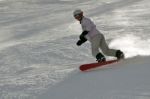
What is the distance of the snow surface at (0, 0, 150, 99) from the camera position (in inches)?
292

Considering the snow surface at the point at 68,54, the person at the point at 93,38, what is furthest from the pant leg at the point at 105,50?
the snow surface at the point at 68,54

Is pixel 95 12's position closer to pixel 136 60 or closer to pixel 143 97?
pixel 136 60

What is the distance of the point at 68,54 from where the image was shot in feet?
37.9

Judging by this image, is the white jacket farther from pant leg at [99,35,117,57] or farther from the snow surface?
the snow surface

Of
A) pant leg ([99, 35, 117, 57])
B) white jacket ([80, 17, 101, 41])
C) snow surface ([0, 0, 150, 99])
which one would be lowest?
snow surface ([0, 0, 150, 99])

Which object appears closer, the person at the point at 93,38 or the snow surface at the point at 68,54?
the snow surface at the point at 68,54

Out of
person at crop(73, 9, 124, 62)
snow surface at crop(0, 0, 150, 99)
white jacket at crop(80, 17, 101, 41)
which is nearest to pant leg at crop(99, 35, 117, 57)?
person at crop(73, 9, 124, 62)

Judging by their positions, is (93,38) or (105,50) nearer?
(93,38)

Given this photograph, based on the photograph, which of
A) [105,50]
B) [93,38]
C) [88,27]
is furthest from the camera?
[105,50]

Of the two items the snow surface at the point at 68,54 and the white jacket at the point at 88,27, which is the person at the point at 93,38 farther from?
the snow surface at the point at 68,54

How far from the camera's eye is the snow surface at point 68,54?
292 inches

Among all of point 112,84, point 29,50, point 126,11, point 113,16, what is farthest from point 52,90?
point 126,11

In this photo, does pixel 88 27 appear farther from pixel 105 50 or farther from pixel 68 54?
pixel 68 54

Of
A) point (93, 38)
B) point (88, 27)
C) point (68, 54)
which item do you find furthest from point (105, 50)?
point (68, 54)
